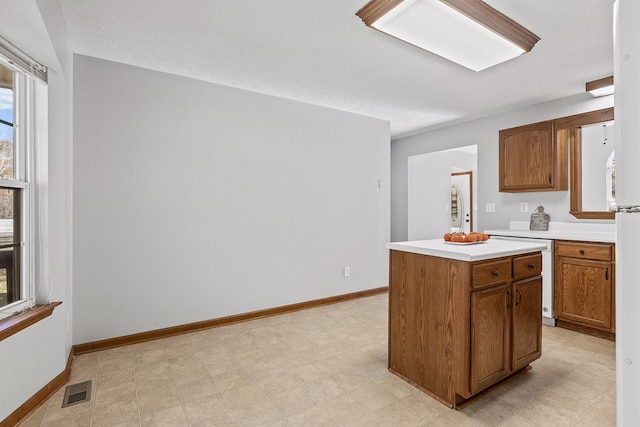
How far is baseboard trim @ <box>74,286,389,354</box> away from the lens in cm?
268

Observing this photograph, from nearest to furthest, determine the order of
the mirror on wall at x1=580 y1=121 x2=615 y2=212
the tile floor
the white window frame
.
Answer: the tile floor
the white window frame
the mirror on wall at x1=580 y1=121 x2=615 y2=212

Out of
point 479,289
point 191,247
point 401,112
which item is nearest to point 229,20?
point 191,247

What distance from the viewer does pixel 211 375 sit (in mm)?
2301

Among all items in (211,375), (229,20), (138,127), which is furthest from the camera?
(138,127)

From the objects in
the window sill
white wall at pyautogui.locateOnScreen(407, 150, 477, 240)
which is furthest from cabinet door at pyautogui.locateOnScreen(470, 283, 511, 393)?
white wall at pyautogui.locateOnScreen(407, 150, 477, 240)

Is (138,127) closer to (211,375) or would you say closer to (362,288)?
(211,375)

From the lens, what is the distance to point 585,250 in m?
3.00

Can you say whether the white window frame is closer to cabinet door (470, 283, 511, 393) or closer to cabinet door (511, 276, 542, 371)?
Answer: cabinet door (470, 283, 511, 393)

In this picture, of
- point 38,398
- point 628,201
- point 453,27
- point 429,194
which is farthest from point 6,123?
point 429,194

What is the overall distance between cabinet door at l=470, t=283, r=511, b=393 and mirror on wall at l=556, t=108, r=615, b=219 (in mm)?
2204

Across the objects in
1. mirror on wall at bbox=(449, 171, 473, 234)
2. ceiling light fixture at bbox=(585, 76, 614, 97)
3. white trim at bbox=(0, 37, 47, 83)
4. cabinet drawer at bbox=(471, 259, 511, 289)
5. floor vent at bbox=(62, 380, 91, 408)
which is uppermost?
ceiling light fixture at bbox=(585, 76, 614, 97)

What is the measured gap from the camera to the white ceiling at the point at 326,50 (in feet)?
6.69

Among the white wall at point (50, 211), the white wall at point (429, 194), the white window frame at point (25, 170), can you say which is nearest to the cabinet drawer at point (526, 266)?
the white wall at point (50, 211)

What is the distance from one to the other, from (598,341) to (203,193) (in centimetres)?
375
